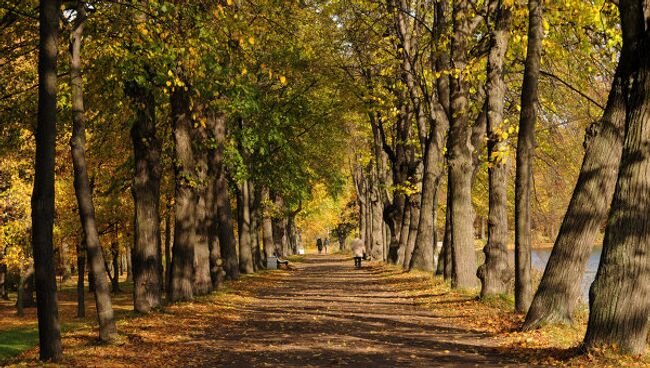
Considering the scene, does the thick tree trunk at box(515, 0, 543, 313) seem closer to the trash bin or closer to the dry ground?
the dry ground

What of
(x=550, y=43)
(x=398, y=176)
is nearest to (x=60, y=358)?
(x=550, y=43)

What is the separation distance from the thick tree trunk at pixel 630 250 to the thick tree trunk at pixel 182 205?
11.8 metres

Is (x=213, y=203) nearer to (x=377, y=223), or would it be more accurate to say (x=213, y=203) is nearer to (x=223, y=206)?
(x=223, y=206)

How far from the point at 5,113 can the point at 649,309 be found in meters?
15.3

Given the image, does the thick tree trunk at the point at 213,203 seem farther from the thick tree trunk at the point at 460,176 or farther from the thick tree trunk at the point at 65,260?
the thick tree trunk at the point at 65,260

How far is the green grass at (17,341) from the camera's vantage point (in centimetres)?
1579

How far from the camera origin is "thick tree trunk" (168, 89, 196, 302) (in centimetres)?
1864

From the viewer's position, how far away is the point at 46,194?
980 centimetres

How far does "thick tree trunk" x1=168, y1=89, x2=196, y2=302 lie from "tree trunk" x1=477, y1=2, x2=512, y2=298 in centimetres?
751

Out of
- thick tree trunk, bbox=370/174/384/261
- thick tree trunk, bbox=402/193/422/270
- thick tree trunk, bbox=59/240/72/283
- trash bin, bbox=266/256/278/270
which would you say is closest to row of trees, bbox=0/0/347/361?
thick tree trunk, bbox=402/193/422/270

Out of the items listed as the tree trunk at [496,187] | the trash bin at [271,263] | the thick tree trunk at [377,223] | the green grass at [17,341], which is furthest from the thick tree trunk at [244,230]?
Result: the tree trunk at [496,187]

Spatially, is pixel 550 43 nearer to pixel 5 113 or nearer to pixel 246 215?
pixel 5 113

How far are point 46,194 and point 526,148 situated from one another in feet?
27.0

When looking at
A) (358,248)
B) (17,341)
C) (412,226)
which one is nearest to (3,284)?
(358,248)
